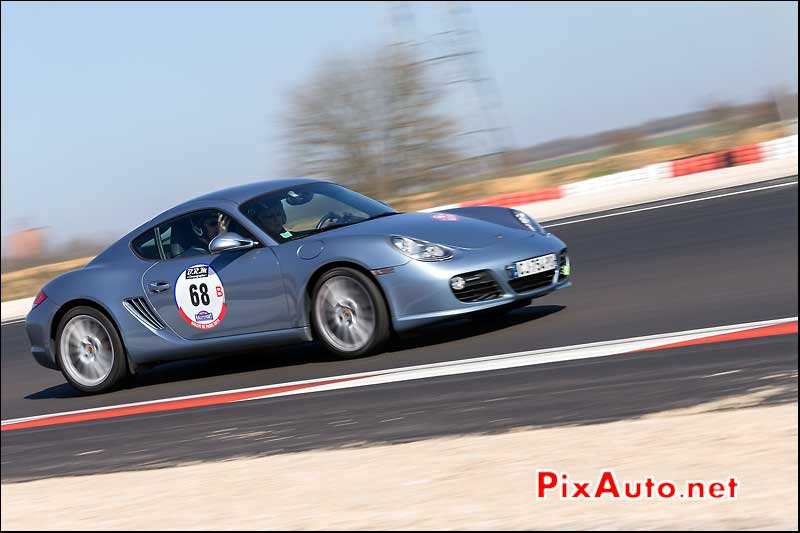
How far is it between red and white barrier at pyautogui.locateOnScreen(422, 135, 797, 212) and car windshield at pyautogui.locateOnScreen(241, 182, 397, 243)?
7.83 metres

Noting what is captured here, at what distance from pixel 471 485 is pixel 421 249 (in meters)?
3.16

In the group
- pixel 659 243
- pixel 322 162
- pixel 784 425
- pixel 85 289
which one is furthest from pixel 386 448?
pixel 322 162

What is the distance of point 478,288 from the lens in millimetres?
7551

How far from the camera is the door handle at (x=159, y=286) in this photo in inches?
334

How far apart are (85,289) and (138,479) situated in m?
3.34

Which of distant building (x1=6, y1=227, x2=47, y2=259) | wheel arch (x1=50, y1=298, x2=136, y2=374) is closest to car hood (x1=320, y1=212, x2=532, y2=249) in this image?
wheel arch (x1=50, y1=298, x2=136, y2=374)

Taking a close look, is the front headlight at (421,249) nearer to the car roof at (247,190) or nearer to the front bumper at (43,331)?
the car roof at (247,190)

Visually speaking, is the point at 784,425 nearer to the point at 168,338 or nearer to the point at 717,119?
the point at 168,338

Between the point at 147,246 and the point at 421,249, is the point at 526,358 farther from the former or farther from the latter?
the point at 147,246

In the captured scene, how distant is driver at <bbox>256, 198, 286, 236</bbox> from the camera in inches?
324

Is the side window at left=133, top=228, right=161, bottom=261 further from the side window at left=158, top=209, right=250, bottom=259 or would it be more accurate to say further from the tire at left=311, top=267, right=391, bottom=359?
the tire at left=311, top=267, right=391, bottom=359

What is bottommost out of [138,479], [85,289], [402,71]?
[138,479]

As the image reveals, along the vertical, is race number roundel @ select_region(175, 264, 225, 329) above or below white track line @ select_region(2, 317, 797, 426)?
above

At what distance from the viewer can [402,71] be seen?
30047 mm
